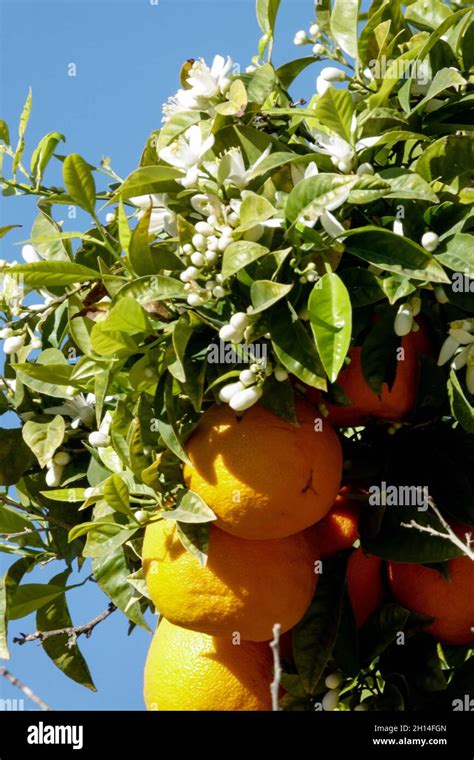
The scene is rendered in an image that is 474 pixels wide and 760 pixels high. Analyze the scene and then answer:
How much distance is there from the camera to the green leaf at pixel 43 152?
1703 mm

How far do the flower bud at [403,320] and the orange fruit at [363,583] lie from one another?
31 cm

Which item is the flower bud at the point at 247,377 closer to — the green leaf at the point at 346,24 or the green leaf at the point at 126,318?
the green leaf at the point at 126,318

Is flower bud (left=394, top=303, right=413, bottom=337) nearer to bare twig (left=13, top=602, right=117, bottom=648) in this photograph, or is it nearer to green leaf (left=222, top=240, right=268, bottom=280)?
green leaf (left=222, top=240, right=268, bottom=280)

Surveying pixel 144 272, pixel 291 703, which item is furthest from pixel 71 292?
pixel 291 703

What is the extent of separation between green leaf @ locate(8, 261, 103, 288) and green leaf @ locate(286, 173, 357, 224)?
0.26m

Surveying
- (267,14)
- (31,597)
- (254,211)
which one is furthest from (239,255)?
(31,597)

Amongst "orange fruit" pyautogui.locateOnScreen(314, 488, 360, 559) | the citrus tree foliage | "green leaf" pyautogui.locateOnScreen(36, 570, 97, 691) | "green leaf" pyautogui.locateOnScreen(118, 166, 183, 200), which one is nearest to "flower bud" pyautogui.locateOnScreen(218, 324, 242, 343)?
the citrus tree foliage

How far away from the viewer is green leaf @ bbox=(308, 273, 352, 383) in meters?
1.23

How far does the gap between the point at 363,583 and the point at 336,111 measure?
58 centimetres

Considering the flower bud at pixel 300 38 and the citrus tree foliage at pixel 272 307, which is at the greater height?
the flower bud at pixel 300 38

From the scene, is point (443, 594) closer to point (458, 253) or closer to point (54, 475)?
point (458, 253)

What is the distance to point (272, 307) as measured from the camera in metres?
1.31

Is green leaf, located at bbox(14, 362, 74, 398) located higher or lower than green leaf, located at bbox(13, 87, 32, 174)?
lower

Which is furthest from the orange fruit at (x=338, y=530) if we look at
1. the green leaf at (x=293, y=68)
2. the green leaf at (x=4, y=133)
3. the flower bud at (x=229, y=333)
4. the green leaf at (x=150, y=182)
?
the green leaf at (x=4, y=133)
